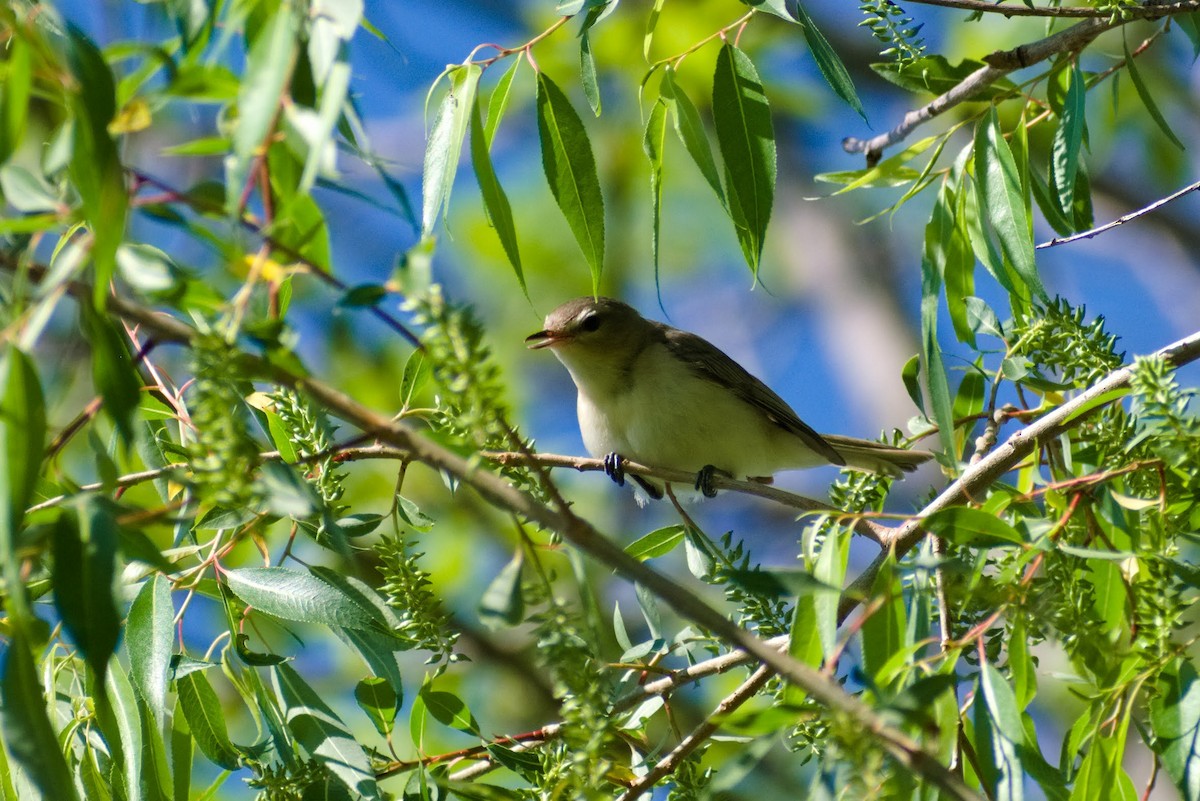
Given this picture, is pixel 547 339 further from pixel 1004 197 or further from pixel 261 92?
pixel 261 92

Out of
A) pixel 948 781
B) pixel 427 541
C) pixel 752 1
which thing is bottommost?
pixel 427 541

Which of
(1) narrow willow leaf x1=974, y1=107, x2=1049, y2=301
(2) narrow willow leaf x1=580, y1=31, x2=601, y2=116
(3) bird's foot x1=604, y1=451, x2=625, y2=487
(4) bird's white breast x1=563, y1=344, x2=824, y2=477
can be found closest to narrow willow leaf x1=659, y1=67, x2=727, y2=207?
(2) narrow willow leaf x1=580, y1=31, x2=601, y2=116

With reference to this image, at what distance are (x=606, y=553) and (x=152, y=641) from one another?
1223 mm

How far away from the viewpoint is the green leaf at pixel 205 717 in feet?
7.92

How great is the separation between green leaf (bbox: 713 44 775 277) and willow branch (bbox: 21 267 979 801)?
1.21 metres

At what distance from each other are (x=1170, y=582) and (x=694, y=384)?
2.70 m

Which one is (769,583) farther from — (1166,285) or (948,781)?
(1166,285)

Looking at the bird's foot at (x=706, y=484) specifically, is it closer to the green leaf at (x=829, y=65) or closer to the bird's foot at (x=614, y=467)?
the bird's foot at (x=614, y=467)

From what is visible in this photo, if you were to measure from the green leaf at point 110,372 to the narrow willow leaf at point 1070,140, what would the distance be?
6.24ft

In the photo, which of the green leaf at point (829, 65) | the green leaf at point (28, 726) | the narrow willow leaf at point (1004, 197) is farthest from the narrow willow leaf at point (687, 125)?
the green leaf at point (28, 726)

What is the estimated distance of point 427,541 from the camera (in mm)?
7926

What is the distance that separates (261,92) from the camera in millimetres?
1409

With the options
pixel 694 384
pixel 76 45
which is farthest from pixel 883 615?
pixel 694 384

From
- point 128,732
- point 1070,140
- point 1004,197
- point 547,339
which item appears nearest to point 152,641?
point 128,732
